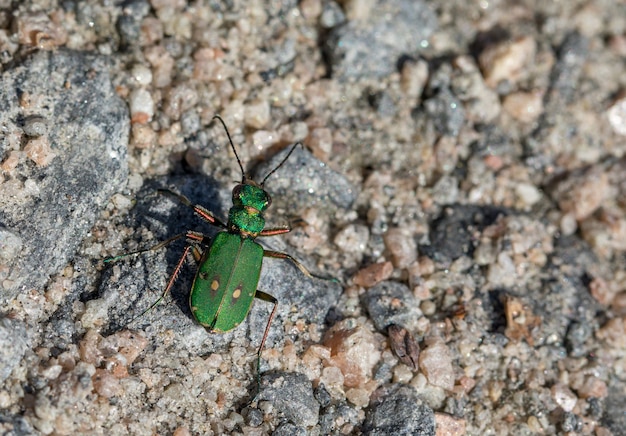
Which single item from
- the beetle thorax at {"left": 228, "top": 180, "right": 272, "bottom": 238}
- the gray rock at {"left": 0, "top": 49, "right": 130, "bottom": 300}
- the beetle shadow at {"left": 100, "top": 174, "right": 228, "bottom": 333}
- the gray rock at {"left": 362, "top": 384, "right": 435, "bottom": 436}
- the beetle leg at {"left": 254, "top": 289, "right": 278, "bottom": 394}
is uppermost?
the gray rock at {"left": 0, "top": 49, "right": 130, "bottom": 300}

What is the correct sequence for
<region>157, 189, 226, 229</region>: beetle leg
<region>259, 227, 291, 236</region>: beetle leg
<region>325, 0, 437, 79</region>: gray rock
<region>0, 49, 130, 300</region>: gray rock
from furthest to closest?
<region>325, 0, 437, 79</region>: gray rock, <region>259, 227, 291, 236</region>: beetle leg, <region>157, 189, 226, 229</region>: beetle leg, <region>0, 49, 130, 300</region>: gray rock

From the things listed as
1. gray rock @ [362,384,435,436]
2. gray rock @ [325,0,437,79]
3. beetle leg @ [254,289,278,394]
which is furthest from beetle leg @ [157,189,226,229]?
gray rock @ [325,0,437,79]

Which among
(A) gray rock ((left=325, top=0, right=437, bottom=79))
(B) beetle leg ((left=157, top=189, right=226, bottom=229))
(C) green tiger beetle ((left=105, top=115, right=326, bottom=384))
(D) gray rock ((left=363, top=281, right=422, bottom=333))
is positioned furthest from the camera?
(A) gray rock ((left=325, top=0, right=437, bottom=79))

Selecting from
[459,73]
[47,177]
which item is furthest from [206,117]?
[459,73]

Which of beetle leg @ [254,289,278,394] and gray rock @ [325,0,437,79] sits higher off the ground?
gray rock @ [325,0,437,79]

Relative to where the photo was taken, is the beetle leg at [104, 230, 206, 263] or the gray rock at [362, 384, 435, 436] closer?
the gray rock at [362, 384, 435, 436]

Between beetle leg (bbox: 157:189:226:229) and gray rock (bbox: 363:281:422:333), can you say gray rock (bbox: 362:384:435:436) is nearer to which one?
gray rock (bbox: 363:281:422:333)

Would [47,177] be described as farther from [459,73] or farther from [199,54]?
[459,73]
